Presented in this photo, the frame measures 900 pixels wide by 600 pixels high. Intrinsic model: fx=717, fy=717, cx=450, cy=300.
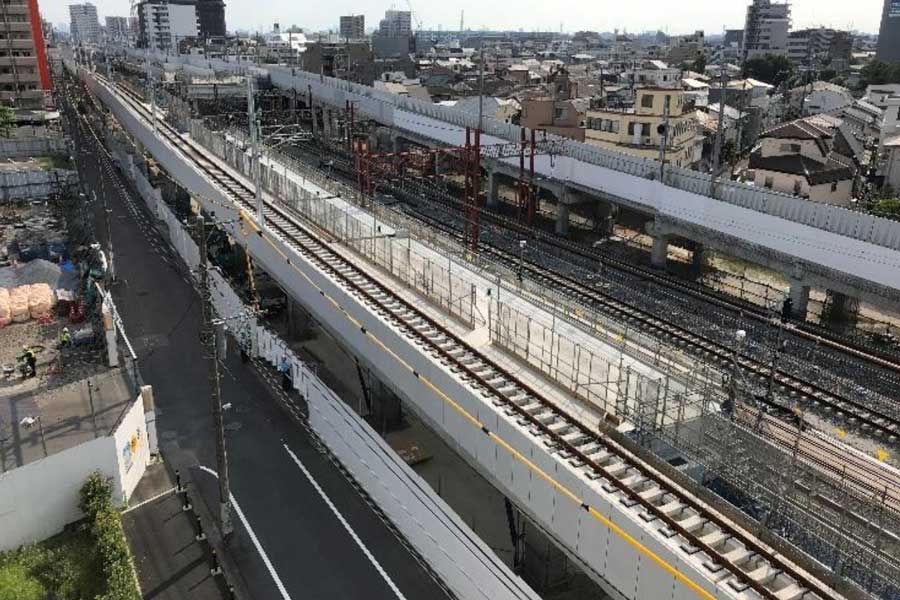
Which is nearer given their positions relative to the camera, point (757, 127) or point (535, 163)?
point (535, 163)

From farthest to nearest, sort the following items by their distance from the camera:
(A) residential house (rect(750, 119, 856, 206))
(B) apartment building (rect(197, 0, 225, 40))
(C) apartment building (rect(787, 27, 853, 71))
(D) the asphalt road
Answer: (B) apartment building (rect(197, 0, 225, 40)) < (C) apartment building (rect(787, 27, 853, 71)) < (A) residential house (rect(750, 119, 856, 206)) < (D) the asphalt road

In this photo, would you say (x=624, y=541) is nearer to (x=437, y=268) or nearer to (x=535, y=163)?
(x=437, y=268)

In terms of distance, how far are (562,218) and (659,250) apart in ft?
22.1

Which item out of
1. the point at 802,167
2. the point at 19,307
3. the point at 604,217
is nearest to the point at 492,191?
the point at 604,217

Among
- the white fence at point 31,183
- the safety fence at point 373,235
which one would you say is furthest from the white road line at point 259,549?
the white fence at point 31,183

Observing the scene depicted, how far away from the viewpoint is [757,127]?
225ft

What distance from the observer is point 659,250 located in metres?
33.1

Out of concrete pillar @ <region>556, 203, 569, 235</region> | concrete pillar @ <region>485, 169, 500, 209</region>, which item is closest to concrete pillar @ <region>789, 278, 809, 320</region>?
concrete pillar @ <region>556, 203, 569, 235</region>

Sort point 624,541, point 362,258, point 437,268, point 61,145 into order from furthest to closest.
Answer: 1. point 61,145
2. point 362,258
3. point 437,268
4. point 624,541

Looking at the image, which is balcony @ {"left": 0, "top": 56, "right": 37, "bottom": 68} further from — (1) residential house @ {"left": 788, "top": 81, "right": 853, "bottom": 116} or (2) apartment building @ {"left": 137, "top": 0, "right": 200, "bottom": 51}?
(2) apartment building @ {"left": 137, "top": 0, "right": 200, "bottom": 51}

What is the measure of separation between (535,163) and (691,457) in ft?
93.3

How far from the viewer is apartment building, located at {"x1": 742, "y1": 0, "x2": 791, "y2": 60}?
136875 millimetres

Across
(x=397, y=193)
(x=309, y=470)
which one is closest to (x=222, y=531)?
(x=309, y=470)

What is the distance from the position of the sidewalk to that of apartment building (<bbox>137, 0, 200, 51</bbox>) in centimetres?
14565
